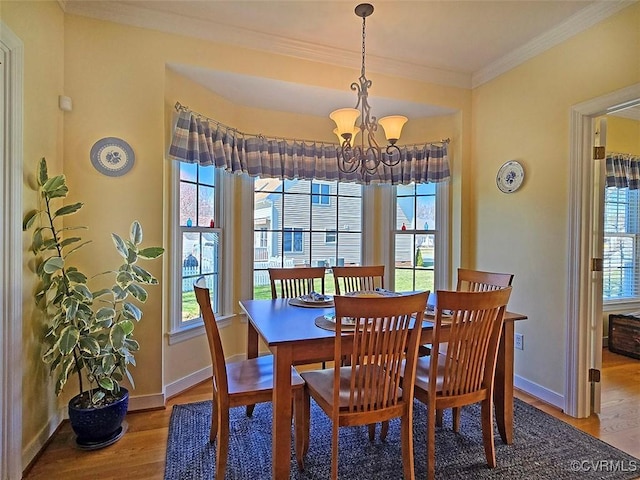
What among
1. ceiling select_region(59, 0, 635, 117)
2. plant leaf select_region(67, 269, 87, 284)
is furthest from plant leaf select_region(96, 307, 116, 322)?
ceiling select_region(59, 0, 635, 117)

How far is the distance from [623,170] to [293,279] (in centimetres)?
369

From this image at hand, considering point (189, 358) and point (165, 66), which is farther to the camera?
point (189, 358)

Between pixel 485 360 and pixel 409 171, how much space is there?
210 cm

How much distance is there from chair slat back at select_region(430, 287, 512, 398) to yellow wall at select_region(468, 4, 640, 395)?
1.10 meters

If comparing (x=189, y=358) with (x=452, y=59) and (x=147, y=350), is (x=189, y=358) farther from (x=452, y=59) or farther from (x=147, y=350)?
(x=452, y=59)

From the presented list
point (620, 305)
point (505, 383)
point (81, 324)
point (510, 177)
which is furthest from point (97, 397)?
point (620, 305)

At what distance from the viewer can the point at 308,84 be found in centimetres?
294

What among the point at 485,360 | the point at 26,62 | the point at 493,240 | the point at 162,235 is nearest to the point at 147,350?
the point at 162,235

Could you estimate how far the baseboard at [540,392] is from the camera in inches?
103

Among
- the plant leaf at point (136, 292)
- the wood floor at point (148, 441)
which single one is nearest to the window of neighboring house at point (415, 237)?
the wood floor at point (148, 441)

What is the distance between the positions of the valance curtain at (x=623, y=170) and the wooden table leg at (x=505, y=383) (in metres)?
2.77

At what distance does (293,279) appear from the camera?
113 inches

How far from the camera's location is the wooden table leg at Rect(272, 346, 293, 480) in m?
1.66

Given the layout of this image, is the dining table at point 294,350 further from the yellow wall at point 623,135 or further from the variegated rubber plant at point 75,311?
the yellow wall at point 623,135
